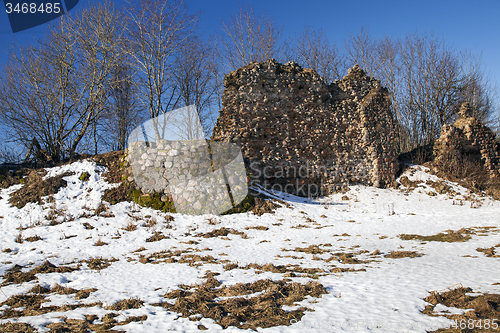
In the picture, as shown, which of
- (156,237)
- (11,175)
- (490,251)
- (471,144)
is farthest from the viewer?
(471,144)

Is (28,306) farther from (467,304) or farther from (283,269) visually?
(467,304)

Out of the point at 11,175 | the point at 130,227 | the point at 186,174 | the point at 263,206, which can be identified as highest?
the point at 11,175

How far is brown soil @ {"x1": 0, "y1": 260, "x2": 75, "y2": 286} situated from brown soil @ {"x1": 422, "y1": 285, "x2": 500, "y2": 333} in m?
5.15

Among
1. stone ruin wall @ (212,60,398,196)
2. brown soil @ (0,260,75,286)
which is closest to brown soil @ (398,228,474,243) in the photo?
stone ruin wall @ (212,60,398,196)

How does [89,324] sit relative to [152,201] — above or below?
below

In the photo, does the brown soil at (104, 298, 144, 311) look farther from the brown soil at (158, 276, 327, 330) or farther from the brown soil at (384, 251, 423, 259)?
the brown soil at (384, 251, 423, 259)

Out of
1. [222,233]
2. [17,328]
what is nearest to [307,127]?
[222,233]

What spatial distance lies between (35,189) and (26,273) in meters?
5.76

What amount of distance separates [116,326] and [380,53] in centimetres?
2288

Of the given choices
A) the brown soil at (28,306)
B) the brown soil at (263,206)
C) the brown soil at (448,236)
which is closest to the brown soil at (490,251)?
the brown soil at (448,236)

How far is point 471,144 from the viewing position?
12836mm

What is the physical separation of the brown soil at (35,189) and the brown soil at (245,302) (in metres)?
7.60

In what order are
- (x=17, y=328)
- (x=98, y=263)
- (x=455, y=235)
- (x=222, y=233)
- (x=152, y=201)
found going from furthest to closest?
(x=152, y=201), (x=222, y=233), (x=455, y=235), (x=98, y=263), (x=17, y=328)

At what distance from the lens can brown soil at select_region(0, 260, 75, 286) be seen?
4.16 meters
